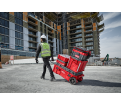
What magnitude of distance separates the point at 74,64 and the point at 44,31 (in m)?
42.0

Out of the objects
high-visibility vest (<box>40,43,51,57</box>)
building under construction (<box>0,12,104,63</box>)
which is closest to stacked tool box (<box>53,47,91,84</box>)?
high-visibility vest (<box>40,43,51,57</box>)

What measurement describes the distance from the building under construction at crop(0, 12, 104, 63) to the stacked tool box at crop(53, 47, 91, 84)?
2023cm

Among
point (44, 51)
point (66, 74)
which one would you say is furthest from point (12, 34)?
point (66, 74)

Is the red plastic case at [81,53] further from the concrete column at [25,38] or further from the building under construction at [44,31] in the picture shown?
the concrete column at [25,38]

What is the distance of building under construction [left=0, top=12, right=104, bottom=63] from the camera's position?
26484 millimetres

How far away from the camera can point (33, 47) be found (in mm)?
36750

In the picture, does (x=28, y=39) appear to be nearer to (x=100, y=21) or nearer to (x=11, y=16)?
(x=11, y=16)

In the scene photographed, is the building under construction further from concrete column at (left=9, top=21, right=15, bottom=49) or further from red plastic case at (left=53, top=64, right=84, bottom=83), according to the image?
red plastic case at (left=53, top=64, right=84, bottom=83)

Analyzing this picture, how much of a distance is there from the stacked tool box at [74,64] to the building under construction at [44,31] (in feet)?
66.4

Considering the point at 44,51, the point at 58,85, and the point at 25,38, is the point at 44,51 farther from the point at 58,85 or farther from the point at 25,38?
the point at 25,38

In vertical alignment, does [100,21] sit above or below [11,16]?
above

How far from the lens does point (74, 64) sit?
11.5 ft
